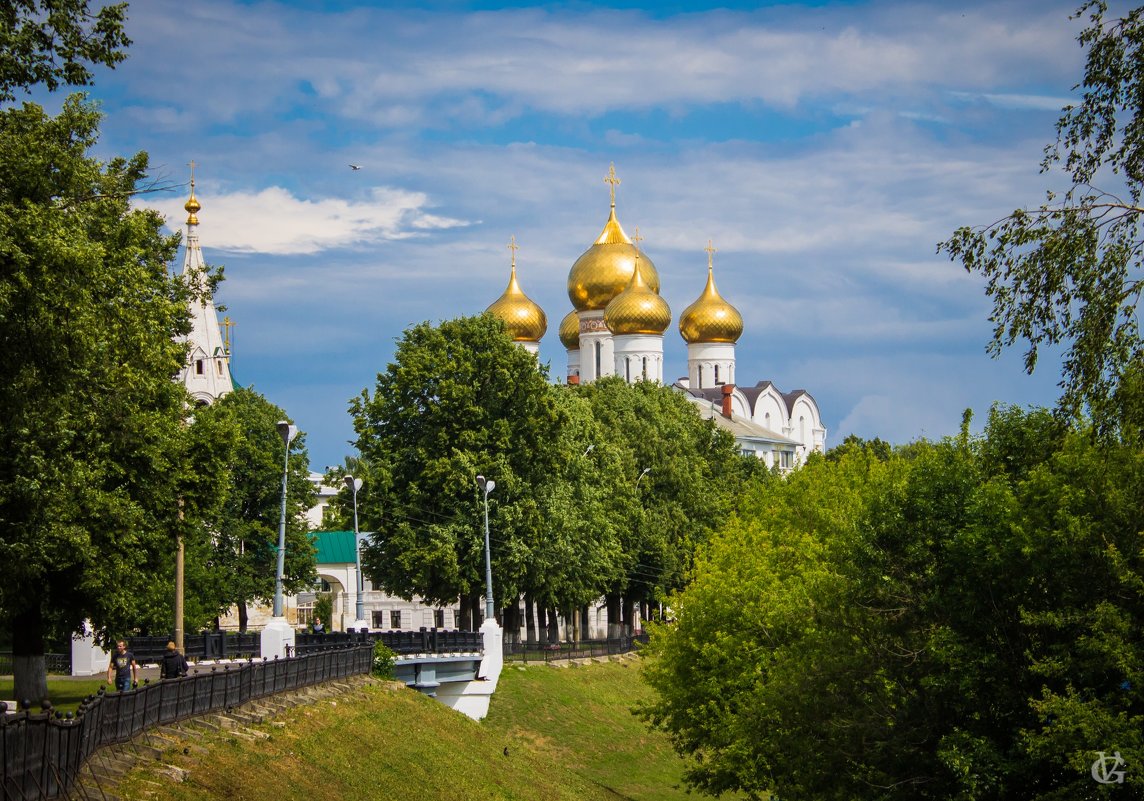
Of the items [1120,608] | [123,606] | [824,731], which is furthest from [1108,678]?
[123,606]

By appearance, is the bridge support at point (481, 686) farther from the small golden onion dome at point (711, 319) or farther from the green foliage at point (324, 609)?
the small golden onion dome at point (711, 319)

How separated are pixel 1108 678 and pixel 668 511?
50.2 metres

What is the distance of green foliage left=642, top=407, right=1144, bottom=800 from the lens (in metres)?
22.5

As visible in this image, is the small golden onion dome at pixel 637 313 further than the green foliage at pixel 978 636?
Yes

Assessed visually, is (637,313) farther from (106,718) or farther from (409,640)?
(106,718)

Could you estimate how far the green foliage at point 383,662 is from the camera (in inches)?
1606

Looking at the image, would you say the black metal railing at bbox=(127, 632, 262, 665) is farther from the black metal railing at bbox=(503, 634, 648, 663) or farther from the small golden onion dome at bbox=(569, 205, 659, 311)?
the small golden onion dome at bbox=(569, 205, 659, 311)

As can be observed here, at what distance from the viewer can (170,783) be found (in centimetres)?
2167

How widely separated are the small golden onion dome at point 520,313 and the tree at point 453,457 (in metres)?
66.8

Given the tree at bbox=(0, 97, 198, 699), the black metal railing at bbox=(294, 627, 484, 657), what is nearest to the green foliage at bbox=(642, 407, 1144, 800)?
the tree at bbox=(0, 97, 198, 699)

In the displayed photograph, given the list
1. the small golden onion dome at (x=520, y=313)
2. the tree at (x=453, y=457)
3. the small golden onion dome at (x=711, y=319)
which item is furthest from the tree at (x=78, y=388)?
the small golden onion dome at (x=711, y=319)

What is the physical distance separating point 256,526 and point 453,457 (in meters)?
12.0

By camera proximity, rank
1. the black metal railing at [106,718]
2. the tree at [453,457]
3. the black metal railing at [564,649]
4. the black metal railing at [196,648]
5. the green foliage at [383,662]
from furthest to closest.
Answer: the black metal railing at [564,649] → the tree at [453,457] → the black metal railing at [196,648] → the green foliage at [383,662] → the black metal railing at [106,718]

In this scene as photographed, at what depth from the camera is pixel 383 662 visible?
41.1 meters
